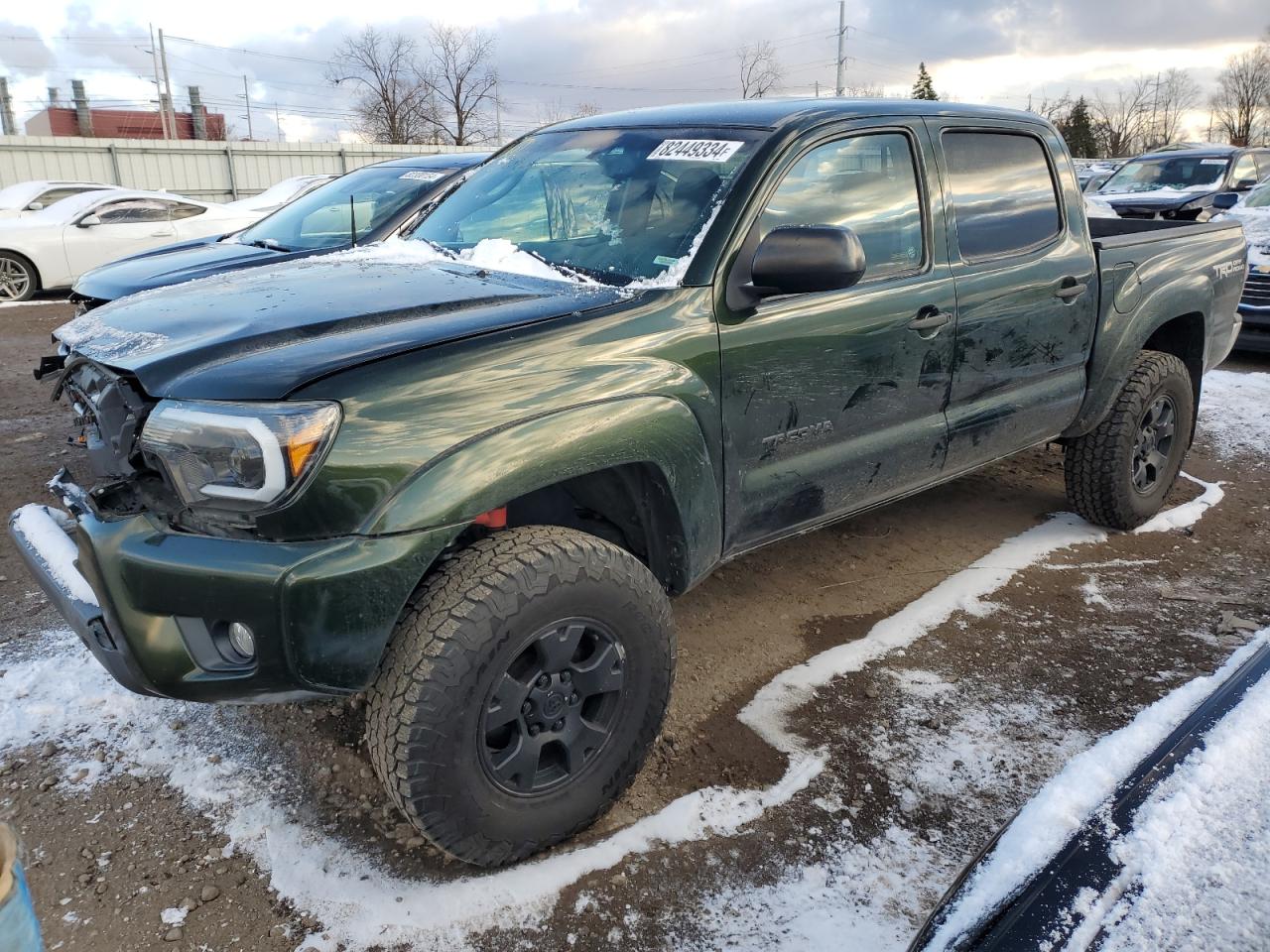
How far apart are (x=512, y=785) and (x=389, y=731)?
36 cm

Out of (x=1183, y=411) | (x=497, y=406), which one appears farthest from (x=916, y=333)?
(x=1183, y=411)

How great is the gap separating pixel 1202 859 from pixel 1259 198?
10.6 m

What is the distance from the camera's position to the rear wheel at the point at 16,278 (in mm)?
11352

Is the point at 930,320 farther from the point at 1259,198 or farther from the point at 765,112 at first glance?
the point at 1259,198

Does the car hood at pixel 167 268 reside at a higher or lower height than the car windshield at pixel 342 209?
lower

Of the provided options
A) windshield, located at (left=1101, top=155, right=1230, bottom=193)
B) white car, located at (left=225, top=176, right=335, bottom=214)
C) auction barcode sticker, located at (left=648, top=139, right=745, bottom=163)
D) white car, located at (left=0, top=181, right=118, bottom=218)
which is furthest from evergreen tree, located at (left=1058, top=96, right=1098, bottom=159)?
auction barcode sticker, located at (left=648, top=139, right=745, bottom=163)

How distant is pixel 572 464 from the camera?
2.27 metres

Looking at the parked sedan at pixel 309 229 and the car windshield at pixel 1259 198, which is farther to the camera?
the car windshield at pixel 1259 198

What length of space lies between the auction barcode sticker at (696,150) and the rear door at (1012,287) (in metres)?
0.90

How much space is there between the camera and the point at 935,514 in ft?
15.8

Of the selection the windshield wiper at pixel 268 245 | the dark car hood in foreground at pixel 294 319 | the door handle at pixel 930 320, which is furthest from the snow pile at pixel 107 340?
the windshield wiper at pixel 268 245

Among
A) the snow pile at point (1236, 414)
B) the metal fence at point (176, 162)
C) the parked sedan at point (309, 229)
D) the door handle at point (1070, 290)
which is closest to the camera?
the door handle at point (1070, 290)

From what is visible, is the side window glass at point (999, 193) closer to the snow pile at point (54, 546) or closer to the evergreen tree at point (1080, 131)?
the snow pile at point (54, 546)

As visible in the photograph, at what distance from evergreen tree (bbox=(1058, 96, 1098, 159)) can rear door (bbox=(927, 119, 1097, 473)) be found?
5164 centimetres
